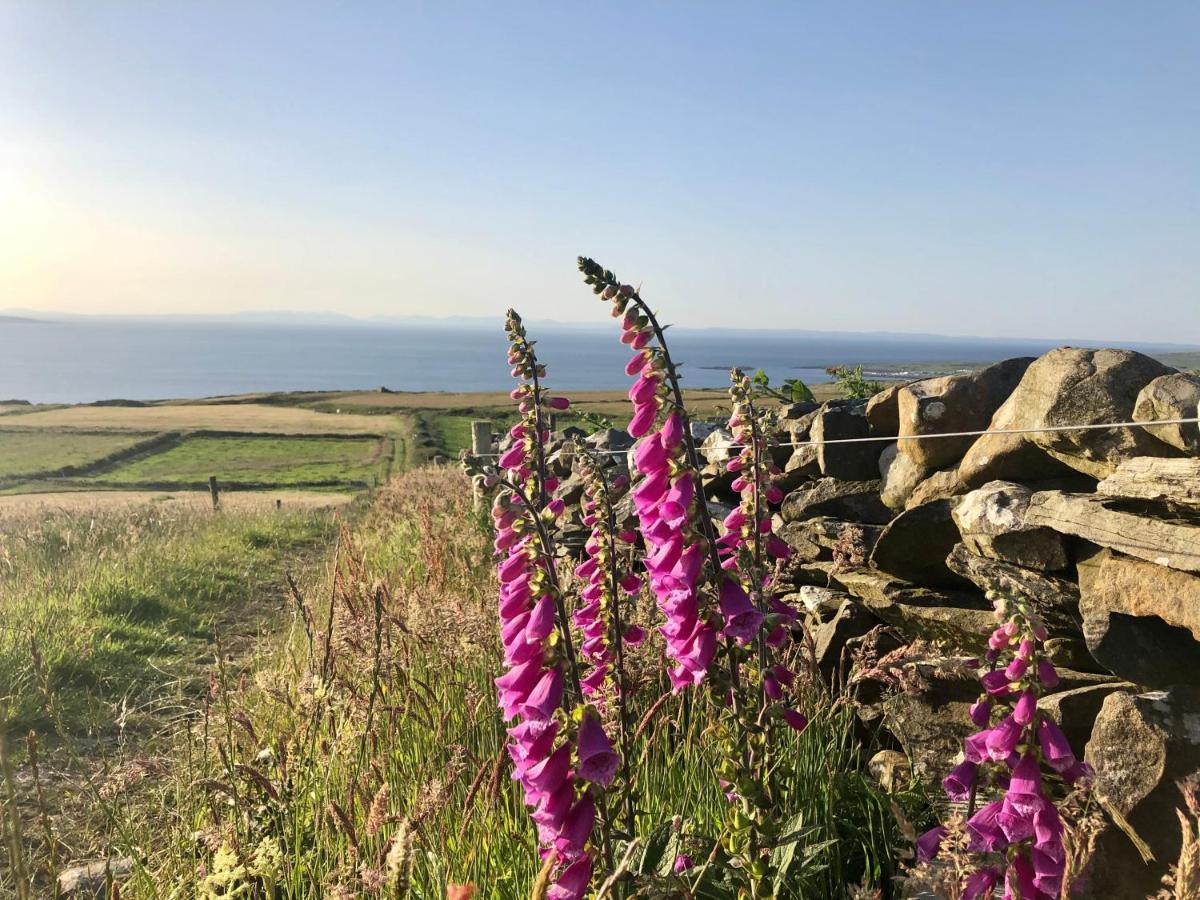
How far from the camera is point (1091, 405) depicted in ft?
12.4

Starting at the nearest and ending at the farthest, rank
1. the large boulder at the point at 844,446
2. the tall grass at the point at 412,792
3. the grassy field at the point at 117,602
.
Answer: the tall grass at the point at 412,792 → the large boulder at the point at 844,446 → the grassy field at the point at 117,602

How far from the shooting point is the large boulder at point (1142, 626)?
322cm

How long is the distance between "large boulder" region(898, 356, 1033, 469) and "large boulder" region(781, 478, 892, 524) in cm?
48

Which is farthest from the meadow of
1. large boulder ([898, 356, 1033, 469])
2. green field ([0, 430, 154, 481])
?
green field ([0, 430, 154, 481])

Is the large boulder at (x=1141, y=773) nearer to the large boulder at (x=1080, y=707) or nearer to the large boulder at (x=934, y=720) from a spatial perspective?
the large boulder at (x=1080, y=707)

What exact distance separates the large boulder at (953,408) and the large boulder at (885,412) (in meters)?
0.35

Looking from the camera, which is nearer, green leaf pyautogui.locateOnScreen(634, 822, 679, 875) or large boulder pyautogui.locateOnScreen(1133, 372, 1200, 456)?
green leaf pyautogui.locateOnScreen(634, 822, 679, 875)

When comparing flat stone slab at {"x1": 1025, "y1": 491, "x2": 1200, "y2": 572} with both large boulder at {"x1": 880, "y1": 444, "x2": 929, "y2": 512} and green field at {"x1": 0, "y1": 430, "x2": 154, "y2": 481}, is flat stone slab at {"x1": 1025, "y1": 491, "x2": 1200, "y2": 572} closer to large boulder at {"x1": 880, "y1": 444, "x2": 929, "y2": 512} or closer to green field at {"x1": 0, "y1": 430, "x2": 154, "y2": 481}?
large boulder at {"x1": 880, "y1": 444, "x2": 929, "y2": 512}

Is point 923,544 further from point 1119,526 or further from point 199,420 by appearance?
point 199,420

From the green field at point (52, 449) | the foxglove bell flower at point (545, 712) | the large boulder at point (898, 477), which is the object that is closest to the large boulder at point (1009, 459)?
the large boulder at point (898, 477)

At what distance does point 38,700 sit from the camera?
22.5ft

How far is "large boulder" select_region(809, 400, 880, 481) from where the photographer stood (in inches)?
214

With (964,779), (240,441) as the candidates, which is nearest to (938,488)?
(964,779)

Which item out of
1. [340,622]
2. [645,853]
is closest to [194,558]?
[340,622]
